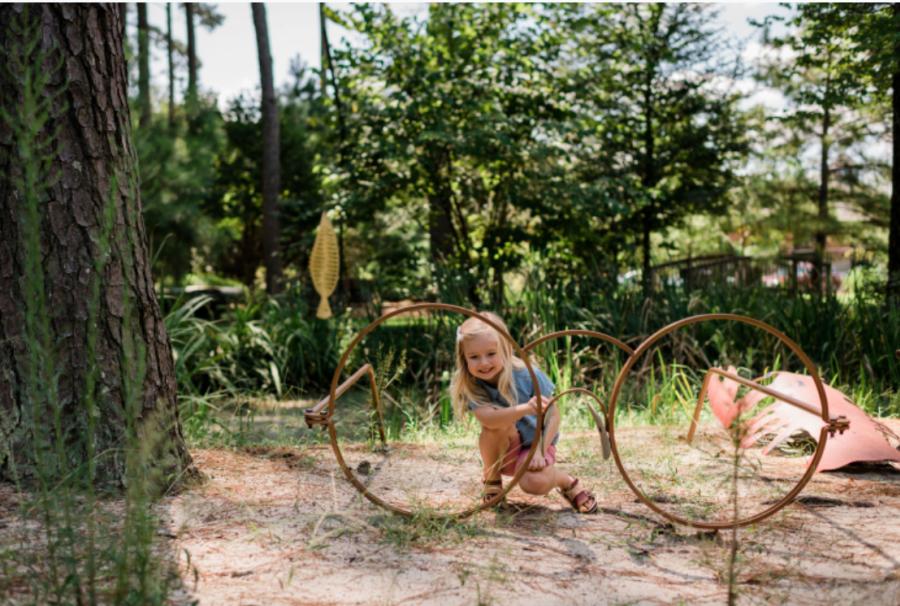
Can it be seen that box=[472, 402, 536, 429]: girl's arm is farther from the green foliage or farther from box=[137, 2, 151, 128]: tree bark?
box=[137, 2, 151, 128]: tree bark

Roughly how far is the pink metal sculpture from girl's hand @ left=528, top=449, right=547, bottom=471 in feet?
2.57

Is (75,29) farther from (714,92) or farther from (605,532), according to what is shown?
(714,92)

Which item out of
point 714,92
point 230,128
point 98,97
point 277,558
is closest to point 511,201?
point 714,92

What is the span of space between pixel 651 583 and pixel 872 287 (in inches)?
233

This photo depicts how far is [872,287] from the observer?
6.89 m

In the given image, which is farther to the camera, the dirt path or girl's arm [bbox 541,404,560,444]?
girl's arm [bbox 541,404,560,444]

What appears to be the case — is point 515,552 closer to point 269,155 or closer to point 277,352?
point 277,352

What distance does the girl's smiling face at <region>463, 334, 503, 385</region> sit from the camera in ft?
8.59

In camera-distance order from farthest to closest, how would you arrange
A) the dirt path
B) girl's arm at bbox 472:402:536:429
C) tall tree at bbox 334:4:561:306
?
tall tree at bbox 334:4:561:306 → girl's arm at bbox 472:402:536:429 → the dirt path

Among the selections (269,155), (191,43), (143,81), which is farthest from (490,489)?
(191,43)

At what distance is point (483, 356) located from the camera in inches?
103

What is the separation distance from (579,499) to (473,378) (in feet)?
1.76

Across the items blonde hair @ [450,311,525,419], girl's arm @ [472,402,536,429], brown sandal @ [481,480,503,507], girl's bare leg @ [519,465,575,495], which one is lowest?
brown sandal @ [481,480,503,507]

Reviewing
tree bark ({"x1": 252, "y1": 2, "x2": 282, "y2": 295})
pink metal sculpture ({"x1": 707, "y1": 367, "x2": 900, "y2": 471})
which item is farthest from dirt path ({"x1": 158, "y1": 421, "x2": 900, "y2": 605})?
tree bark ({"x1": 252, "y1": 2, "x2": 282, "y2": 295})
